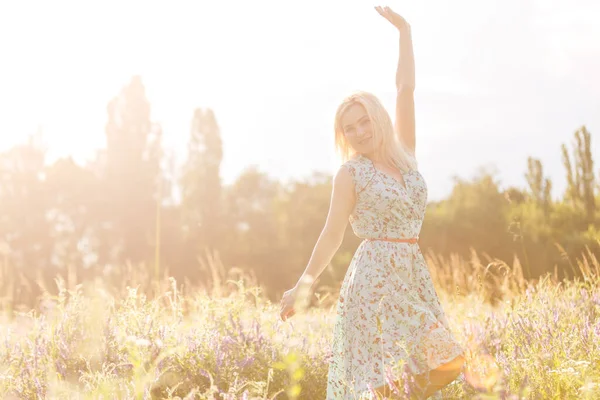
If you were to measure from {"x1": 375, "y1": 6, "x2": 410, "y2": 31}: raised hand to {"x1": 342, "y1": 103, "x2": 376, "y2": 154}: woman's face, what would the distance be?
2.67 ft

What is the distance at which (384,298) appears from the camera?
2887 mm

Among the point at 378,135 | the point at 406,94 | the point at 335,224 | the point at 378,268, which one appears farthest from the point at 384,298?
the point at 406,94

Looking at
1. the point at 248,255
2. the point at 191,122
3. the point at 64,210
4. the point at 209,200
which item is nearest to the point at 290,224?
the point at 248,255

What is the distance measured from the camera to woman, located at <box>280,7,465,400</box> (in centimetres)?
280

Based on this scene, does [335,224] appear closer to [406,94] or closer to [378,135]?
[378,135]

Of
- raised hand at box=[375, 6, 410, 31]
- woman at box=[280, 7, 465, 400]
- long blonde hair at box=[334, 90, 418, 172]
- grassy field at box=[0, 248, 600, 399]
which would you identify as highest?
raised hand at box=[375, 6, 410, 31]

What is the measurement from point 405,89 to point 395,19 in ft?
1.55

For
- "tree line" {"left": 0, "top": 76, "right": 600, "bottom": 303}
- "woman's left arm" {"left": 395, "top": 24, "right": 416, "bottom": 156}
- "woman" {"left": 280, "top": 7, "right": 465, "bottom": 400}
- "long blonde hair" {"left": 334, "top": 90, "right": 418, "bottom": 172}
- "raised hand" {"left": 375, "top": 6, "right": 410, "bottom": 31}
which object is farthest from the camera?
"tree line" {"left": 0, "top": 76, "right": 600, "bottom": 303}

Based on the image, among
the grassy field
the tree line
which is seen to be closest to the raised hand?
the grassy field

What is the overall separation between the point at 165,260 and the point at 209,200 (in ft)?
8.99

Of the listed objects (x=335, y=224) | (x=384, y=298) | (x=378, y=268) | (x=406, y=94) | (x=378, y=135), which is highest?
(x=406, y=94)

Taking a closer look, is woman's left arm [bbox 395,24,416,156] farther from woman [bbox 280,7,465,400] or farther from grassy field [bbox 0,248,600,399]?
grassy field [bbox 0,248,600,399]

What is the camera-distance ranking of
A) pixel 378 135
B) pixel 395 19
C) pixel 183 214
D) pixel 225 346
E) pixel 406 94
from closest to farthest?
pixel 378 135
pixel 406 94
pixel 395 19
pixel 225 346
pixel 183 214

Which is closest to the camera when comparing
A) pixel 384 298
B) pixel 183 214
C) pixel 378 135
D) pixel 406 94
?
pixel 384 298
